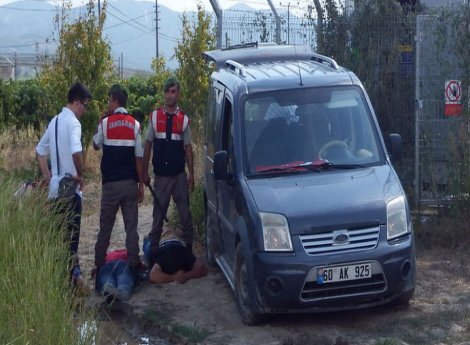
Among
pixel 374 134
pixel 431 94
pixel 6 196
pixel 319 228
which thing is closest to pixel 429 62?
pixel 431 94

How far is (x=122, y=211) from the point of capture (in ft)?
34.2

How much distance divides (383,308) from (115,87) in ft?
12.3

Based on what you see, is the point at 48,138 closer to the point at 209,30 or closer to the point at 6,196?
the point at 6,196

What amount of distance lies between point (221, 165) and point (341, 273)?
1599 millimetres

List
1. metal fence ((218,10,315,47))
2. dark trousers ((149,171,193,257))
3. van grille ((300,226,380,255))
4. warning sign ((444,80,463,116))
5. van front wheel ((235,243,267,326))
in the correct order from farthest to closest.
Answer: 1. metal fence ((218,10,315,47))
2. warning sign ((444,80,463,116))
3. dark trousers ((149,171,193,257))
4. van front wheel ((235,243,267,326))
5. van grille ((300,226,380,255))

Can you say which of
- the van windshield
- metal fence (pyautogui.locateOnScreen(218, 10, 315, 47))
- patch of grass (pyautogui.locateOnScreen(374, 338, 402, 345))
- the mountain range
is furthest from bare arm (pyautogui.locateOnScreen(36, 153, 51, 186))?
the mountain range

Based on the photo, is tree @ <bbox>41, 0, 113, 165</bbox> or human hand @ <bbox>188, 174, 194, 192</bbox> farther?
tree @ <bbox>41, 0, 113, 165</bbox>

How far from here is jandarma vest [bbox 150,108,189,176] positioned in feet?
34.5

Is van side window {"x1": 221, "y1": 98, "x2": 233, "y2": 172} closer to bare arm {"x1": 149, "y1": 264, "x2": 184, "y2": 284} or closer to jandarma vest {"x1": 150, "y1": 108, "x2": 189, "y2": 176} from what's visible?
jandarma vest {"x1": 150, "y1": 108, "x2": 189, "y2": 176}

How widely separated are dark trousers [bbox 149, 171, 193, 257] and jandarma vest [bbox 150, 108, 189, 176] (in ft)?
0.35

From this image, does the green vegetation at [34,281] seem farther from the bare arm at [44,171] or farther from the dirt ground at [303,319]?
the bare arm at [44,171]

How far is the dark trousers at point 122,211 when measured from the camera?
1027cm

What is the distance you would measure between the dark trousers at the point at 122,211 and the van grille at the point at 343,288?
2894mm

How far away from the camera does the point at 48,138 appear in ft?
32.1
